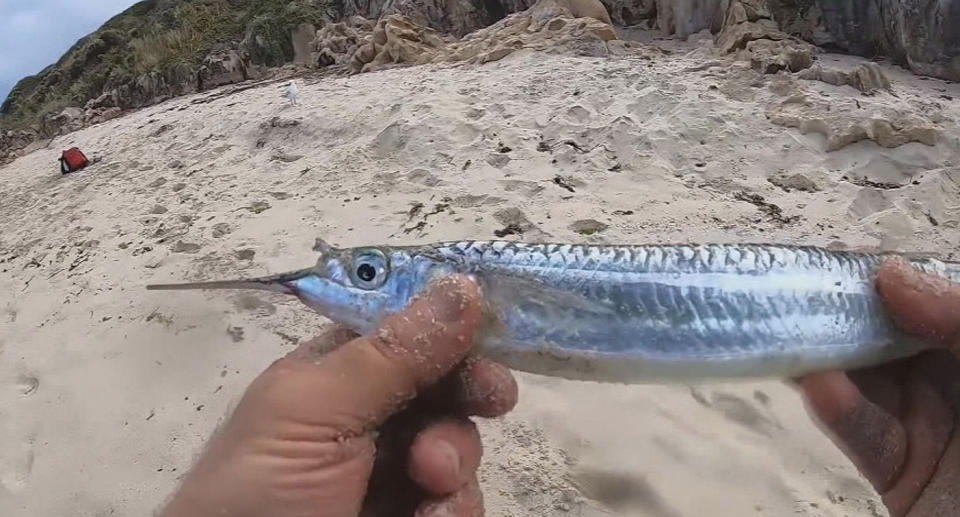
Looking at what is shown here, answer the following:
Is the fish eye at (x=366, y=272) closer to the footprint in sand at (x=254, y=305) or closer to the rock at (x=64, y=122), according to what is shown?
the footprint in sand at (x=254, y=305)

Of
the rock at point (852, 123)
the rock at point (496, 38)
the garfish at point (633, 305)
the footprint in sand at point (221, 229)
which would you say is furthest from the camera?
the rock at point (496, 38)

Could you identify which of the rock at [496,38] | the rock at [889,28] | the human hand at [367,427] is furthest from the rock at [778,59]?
the human hand at [367,427]

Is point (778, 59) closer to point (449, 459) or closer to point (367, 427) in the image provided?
point (449, 459)

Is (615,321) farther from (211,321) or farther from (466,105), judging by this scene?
(466,105)

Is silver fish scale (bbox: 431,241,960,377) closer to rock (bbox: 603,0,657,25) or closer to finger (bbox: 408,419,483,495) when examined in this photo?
finger (bbox: 408,419,483,495)

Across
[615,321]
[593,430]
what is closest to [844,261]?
[615,321]

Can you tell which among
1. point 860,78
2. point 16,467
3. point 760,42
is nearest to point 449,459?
point 16,467
